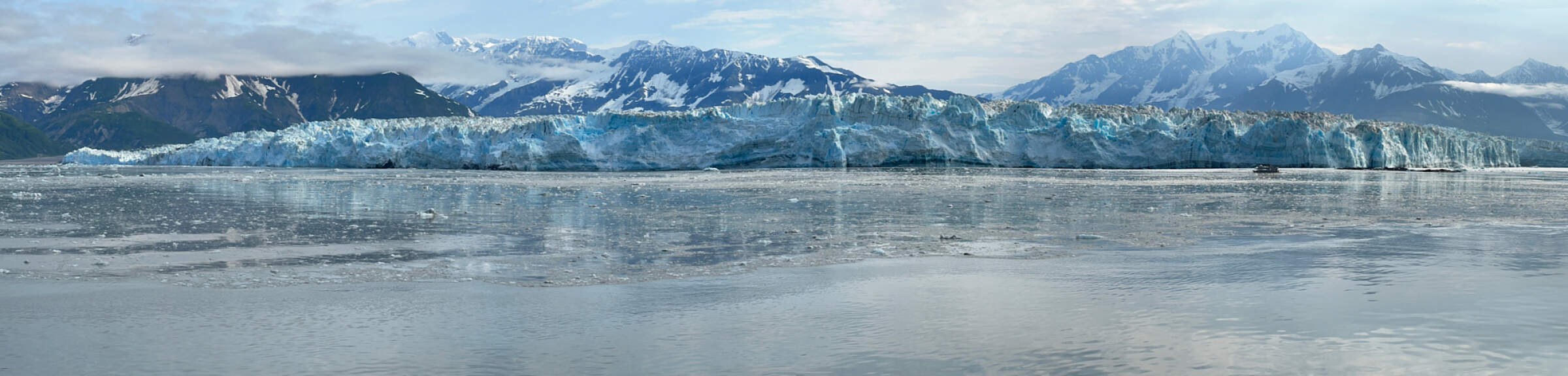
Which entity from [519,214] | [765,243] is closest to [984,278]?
[765,243]

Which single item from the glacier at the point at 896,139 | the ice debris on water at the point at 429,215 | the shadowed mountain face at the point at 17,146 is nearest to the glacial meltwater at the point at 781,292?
the ice debris on water at the point at 429,215

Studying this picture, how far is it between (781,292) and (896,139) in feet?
170

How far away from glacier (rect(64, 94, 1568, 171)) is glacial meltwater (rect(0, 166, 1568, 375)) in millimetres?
39708

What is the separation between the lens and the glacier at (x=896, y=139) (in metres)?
58.8

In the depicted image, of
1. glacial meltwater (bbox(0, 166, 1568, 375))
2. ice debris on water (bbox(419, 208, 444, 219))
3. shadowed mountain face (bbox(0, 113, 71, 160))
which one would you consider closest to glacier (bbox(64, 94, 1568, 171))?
ice debris on water (bbox(419, 208, 444, 219))

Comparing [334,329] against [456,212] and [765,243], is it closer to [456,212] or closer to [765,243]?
[765,243]

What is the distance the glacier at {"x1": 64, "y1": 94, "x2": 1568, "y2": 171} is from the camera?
5875 cm

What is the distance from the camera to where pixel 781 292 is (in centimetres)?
879

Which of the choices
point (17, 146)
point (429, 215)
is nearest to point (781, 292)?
point (429, 215)

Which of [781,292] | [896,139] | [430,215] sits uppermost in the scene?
[896,139]

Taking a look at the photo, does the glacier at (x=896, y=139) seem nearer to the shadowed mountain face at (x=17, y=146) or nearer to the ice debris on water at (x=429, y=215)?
the ice debris on water at (x=429, y=215)

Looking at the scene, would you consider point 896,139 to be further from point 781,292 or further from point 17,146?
point 17,146

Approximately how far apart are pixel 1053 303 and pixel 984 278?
1585 mm

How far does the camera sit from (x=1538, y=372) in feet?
18.9
